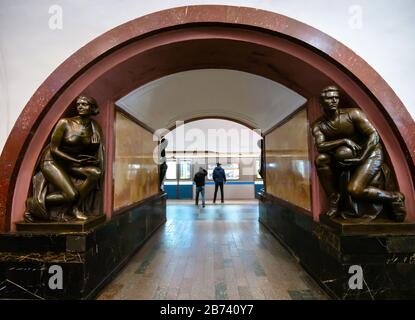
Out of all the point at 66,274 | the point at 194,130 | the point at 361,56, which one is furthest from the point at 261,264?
the point at 194,130

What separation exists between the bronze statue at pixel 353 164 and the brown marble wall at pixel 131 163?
6.81 feet

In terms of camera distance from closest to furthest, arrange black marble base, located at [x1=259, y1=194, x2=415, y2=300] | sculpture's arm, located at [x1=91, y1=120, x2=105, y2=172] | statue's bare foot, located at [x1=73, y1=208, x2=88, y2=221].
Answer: black marble base, located at [x1=259, y1=194, x2=415, y2=300]
statue's bare foot, located at [x1=73, y1=208, x2=88, y2=221]
sculpture's arm, located at [x1=91, y1=120, x2=105, y2=172]

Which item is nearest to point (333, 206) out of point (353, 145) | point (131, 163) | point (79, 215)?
point (353, 145)

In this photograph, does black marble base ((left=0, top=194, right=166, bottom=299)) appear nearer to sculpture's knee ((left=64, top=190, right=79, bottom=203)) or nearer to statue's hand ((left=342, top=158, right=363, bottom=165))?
sculpture's knee ((left=64, top=190, right=79, bottom=203))

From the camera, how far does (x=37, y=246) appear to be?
1933 mm

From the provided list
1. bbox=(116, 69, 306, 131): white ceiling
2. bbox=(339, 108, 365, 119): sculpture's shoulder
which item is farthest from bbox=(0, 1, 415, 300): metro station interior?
bbox=(116, 69, 306, 131): white ceiling

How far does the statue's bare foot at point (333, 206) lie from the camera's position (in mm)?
2135

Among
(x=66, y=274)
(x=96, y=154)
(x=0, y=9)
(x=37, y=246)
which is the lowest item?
(x=66, y=274)

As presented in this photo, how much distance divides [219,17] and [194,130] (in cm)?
691

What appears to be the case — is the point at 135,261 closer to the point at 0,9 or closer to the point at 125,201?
the point at 125,201

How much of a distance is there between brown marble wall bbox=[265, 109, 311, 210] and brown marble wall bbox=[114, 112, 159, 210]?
2.11 meters

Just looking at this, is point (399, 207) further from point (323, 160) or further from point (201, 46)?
point (201, 46)

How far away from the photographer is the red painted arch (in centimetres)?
204

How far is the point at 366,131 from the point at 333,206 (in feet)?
2.28
